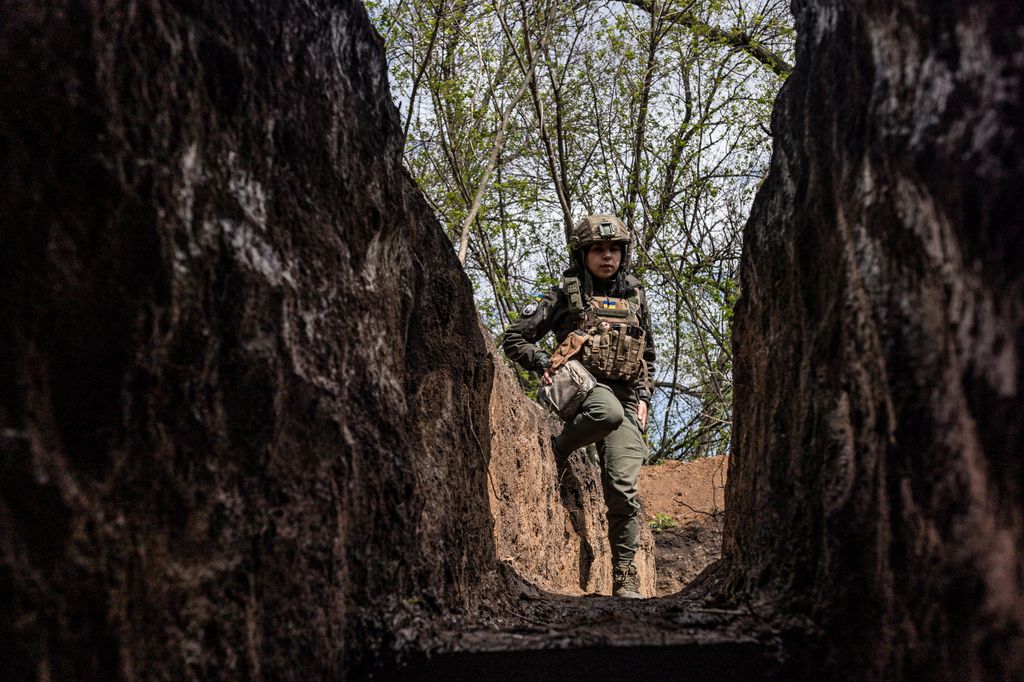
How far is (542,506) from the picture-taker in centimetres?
673

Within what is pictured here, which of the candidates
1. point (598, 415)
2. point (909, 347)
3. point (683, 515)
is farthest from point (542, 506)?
point (909, 347)

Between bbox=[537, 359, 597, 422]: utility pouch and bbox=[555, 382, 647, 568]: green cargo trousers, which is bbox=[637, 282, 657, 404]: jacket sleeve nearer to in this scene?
bbox=[555, 382, 647, 568]: green cargo trousers

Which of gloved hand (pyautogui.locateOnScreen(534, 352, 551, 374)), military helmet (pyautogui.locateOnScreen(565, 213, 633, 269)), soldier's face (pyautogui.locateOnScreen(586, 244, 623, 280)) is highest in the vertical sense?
military helmet (pyautogui.locateOnScreen(565, 213, 633, 269))

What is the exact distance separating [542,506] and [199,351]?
4.94 meters

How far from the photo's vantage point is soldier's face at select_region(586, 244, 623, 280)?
18.8 ft

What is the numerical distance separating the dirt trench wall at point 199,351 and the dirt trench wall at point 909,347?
125 cm

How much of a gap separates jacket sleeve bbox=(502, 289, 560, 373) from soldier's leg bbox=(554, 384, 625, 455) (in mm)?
361

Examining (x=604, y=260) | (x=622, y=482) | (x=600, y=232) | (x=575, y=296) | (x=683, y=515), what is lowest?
(x=683, y=515)

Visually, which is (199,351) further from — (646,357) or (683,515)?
(683,515)

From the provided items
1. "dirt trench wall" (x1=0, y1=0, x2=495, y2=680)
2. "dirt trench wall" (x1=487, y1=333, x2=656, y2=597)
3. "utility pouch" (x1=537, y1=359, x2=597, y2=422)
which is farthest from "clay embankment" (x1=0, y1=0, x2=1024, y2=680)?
"utility pouch" (x1=537, y1=359, x2=597, y2=422)

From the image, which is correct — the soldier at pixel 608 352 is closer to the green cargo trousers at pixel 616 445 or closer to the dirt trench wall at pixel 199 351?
the green cargo trousers at pixel 616 445

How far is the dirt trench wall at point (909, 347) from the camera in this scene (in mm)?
1816

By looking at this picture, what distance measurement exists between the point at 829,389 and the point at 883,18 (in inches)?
37.6

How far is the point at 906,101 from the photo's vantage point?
2.03 m
